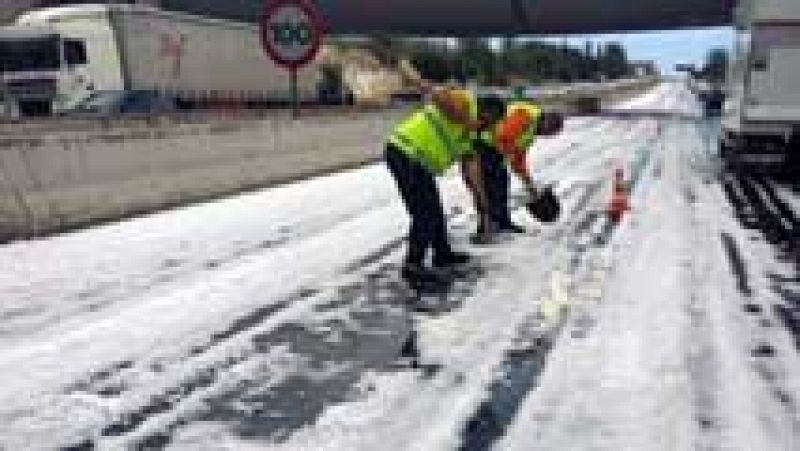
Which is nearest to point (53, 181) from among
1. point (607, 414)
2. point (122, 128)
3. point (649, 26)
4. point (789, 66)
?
point (122, 128)

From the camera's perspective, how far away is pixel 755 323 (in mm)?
9008

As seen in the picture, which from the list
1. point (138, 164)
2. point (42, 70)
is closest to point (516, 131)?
point (138, 164)

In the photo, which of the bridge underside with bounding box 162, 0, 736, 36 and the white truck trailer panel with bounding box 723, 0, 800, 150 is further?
the bridge underside with bounding box 162, 0, 736, 36

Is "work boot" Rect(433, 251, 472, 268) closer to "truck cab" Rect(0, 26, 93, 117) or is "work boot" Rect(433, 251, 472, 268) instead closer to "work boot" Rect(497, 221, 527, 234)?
"work boot" Rect(497, 221, 527, 234)

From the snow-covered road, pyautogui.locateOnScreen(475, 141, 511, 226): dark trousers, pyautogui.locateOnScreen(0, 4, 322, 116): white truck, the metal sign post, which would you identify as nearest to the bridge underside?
pyautogui.locateOnScreen(0, 4, 322, 116): white truck

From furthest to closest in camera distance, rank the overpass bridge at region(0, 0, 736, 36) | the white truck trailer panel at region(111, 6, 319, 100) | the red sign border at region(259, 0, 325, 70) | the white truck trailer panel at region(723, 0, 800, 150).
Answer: the overpass bridge at region(0, 0, 736, 36)
the white truck trailer panel at region(111, 6, 319, 100)
the white truck trailer panel at region(723, 0, 800, 150)
the red sign border at region(259, 0, 325, 70)

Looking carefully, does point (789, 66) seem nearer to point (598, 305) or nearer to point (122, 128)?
point (122, 128)

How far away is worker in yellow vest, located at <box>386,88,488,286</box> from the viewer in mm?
10688

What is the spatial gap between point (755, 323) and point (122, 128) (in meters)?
9.10

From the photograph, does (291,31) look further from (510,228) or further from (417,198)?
(417,198)

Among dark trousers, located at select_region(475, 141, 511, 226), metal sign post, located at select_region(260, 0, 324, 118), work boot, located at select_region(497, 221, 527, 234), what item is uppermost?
metal sign post, located at select_region(260, 0, 324, 118)

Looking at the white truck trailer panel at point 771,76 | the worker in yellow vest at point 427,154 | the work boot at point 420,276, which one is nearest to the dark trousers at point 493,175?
the worker in yellow vest at point 427,154

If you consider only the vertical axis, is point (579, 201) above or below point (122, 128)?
below

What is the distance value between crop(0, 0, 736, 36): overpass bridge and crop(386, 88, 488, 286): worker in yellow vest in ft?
184
